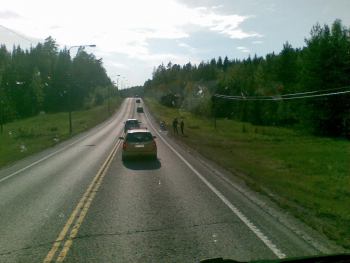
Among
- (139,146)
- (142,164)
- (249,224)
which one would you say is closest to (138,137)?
(139,146)

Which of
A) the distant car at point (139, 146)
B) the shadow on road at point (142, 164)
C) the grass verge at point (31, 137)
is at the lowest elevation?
the grass verge at point (31, 137)

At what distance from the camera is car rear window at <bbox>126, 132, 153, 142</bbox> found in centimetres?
2456

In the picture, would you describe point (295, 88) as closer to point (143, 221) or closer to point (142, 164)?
point (142, 164)

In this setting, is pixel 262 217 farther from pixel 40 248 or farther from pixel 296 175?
pixel 296 175

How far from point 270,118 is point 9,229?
95.8 meters

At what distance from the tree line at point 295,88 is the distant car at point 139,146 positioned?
16.9m

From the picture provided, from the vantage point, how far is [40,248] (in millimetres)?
8195

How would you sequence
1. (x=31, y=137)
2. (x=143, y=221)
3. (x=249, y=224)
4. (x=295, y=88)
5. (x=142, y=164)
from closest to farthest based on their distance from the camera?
(x=249, y=224)
(x=143, y=221)
(x=142, y=164)
(x=31, y=137)
(x=295, y=88)

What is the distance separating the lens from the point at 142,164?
22844 mm

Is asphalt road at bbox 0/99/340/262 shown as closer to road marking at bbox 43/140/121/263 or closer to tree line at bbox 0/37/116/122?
road marking at bbox 43/140/121/263

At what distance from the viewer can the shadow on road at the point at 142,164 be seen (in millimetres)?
21198

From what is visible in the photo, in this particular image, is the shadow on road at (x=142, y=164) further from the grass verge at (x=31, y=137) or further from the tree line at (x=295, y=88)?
the tree line at (x=295, y=88)

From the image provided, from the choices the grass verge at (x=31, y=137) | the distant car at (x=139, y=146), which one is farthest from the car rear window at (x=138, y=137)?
the grass verge at (x=31, y=137)

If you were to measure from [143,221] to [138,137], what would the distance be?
577 inches
